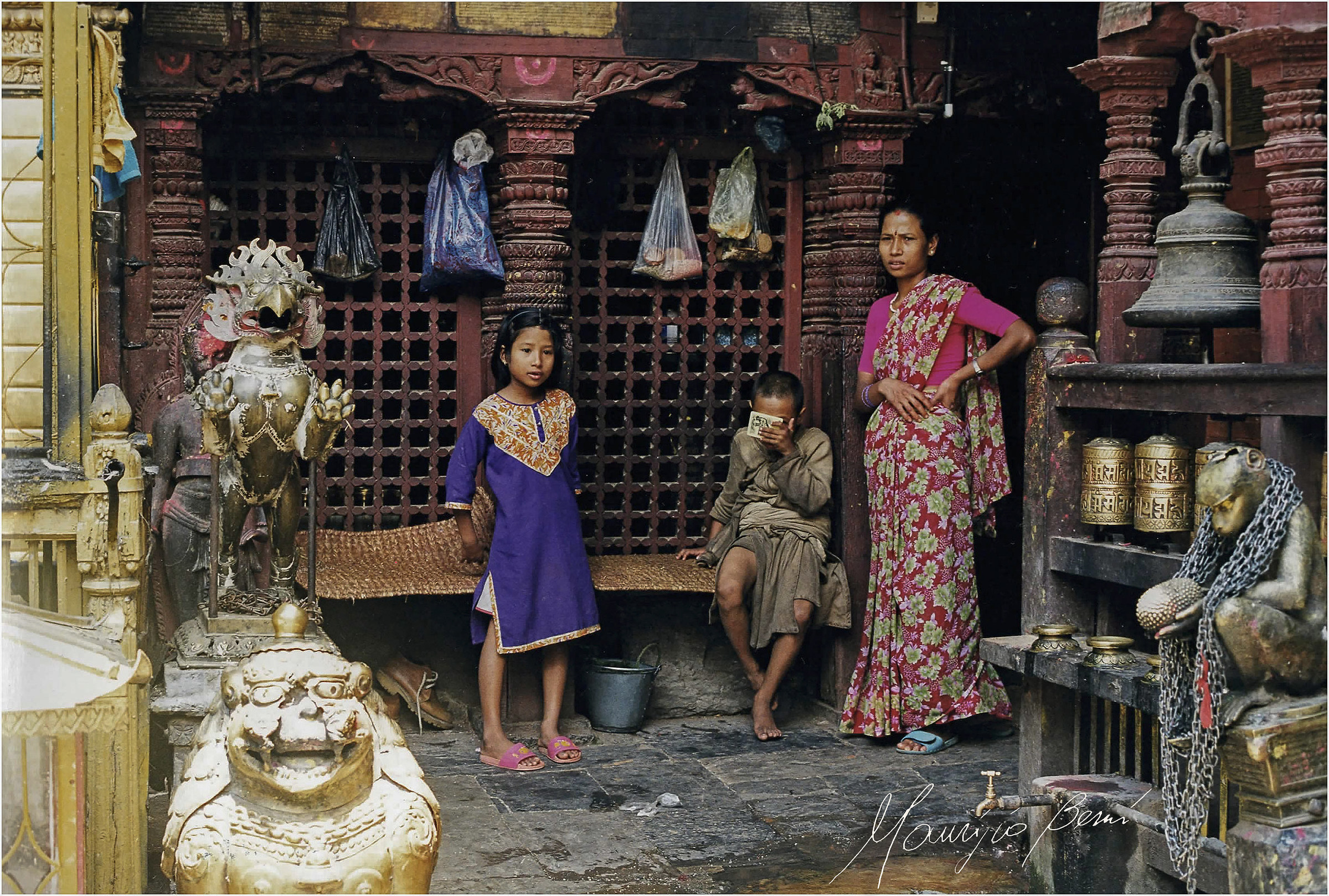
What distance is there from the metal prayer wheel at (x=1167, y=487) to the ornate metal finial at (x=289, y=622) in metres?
2.77

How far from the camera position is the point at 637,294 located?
26.6 feet

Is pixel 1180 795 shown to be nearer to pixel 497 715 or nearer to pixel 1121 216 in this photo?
pixel 1121 216

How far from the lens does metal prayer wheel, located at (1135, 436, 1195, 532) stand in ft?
16.8

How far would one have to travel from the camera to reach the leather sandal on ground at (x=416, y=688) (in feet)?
24.8

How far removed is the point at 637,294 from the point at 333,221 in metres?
1.59

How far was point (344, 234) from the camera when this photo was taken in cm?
758

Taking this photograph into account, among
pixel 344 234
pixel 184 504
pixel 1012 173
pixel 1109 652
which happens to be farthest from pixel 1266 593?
pixel 1012 173

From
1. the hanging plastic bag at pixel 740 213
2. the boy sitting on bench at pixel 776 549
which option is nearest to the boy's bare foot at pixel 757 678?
the boy sitting on bench at pixel 776 549

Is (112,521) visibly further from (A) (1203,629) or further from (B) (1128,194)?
(B) (1128,194)

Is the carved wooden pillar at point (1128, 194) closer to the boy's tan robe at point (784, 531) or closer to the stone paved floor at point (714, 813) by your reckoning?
the stone paved floor at point (714, 813)

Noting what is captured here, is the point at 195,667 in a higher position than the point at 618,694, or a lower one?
higher

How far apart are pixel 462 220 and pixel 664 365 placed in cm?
148

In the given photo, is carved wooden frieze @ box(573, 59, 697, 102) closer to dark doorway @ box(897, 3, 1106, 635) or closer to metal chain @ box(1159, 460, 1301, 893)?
dark doorway @ box(897, 3, 1106, 635)

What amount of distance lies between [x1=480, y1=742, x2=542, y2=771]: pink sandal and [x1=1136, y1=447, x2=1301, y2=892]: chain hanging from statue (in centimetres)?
308
